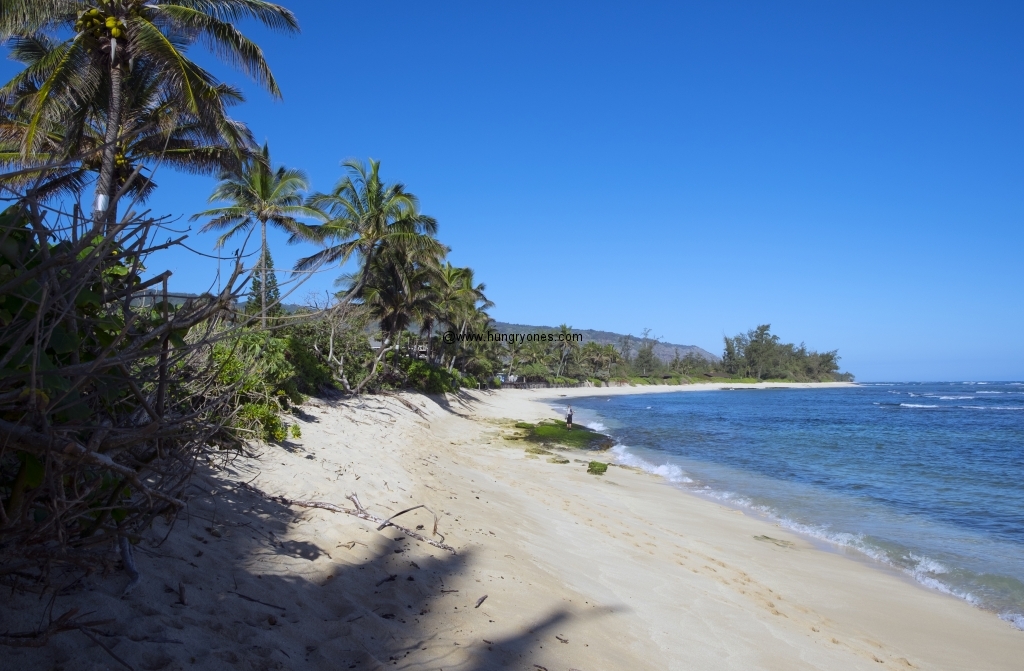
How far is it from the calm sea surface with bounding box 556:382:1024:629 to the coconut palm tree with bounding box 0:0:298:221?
12331 mm

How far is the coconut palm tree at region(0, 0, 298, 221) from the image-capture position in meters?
9.91

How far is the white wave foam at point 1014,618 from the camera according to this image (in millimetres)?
6575

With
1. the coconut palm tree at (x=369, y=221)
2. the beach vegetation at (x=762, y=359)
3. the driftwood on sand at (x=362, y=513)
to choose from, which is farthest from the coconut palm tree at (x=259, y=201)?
the beach vegetation at (x=762, y=359)

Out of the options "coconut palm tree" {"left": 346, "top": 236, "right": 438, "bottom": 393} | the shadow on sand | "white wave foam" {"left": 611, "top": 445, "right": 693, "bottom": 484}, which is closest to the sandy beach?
the shadow on sand

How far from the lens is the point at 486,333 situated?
52.2 meters

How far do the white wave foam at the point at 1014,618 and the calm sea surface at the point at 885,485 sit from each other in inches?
0.4

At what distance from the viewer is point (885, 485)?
1461 cm

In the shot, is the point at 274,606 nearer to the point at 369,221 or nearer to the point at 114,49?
the point at 114,49

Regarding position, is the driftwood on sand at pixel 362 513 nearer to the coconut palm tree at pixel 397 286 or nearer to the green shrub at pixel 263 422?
the green shrub at pixel 263 422

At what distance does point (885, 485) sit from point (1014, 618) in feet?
27.9

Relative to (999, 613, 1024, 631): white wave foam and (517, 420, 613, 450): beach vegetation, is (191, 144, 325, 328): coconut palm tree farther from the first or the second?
(999, 613, 1024, 631): white wave foam

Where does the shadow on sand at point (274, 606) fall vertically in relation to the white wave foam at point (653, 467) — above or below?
above

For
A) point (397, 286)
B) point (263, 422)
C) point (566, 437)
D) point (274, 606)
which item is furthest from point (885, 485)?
point (397, 286)

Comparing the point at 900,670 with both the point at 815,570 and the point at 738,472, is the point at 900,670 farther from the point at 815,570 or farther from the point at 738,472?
the point at 738,472
